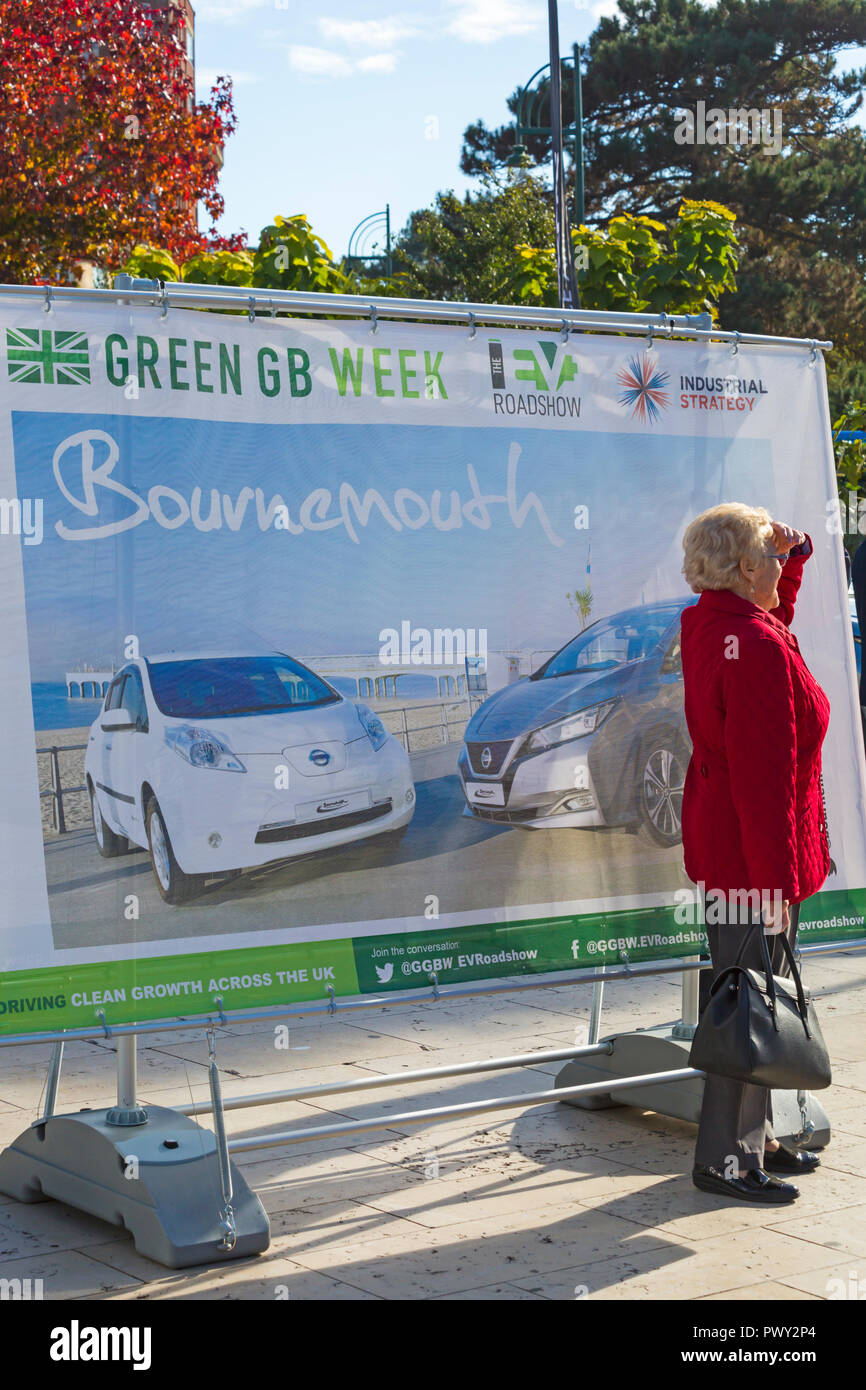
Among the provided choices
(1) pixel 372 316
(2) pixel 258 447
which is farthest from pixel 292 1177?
(1) pixel 372 316

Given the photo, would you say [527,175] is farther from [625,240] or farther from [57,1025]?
[57,1025]

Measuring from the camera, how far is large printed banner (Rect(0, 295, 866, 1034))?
13.8 ft

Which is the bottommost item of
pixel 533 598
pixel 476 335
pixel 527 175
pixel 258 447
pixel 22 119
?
pixel 533 598

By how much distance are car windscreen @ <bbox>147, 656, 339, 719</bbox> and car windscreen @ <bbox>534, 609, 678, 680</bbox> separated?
85 centimetres

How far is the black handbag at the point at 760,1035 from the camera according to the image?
428 centimetres

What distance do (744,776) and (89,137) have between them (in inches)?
541

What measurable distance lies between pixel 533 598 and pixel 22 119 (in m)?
12.4

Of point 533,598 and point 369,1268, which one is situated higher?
point 533,598

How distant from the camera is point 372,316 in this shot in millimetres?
4723

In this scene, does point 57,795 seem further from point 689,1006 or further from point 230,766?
point 689,1006

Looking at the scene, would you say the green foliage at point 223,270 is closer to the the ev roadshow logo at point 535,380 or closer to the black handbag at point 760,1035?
the the ev roadshow logo at point 535,380

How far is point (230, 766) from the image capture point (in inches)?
173

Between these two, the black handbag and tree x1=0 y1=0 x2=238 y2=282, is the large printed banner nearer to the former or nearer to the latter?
the black handbag
